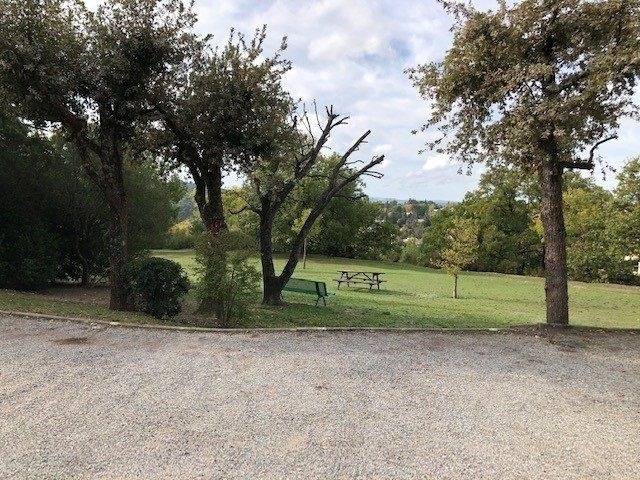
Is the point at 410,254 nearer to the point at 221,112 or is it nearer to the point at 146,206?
the point at 146,206

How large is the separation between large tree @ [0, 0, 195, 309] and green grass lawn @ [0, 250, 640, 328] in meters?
1.84

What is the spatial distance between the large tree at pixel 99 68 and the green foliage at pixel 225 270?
110 inches

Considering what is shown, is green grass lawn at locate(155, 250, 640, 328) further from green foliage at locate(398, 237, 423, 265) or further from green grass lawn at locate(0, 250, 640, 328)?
green foliage at locate(398, 237, 423, 265)

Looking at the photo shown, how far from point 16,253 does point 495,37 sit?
14352mm

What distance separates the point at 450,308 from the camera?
1677cm

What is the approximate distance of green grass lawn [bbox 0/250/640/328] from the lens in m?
10.0

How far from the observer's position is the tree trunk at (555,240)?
884 centimetres

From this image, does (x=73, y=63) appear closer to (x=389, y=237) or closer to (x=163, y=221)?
(x=163, y=221)

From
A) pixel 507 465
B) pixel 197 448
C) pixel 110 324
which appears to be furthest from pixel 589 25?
pixel 110 324

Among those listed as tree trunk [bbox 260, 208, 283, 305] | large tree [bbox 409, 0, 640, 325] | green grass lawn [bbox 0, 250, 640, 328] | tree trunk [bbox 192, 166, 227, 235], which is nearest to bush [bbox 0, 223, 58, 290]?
green grass lawn [bbox 0, 250, 640, 328]

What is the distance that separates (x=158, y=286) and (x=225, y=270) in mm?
2192

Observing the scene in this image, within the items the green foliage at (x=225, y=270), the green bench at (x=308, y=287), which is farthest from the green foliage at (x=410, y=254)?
the green foliage at (x=225, y=270)

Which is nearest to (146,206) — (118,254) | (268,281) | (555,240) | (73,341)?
(268,281)

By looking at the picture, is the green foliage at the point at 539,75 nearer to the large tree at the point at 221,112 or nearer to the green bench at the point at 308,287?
the large tree at the point at 221,112
